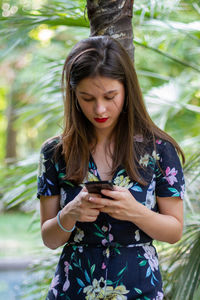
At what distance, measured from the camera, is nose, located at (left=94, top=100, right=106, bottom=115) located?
1339 millimetres

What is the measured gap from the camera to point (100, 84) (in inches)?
52.6

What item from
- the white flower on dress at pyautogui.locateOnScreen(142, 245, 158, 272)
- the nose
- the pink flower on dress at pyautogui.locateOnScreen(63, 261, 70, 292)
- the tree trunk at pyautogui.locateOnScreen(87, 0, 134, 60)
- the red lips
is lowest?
the pink flower on dress at pyautogui.locateOnScreen(63, 261, 70, 292)

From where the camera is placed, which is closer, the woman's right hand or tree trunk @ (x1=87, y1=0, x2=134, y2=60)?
the woman's right hand

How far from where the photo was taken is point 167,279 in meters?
1.83

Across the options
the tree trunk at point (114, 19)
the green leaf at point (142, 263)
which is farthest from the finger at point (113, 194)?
the tree trunk at point (114, 19)

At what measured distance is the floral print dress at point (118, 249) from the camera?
4.35ft

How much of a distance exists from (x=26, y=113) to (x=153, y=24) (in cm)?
87

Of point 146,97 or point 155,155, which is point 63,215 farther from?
point 146,97

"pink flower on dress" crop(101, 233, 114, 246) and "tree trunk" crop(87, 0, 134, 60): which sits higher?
"tree trunk" crop(87, 0, 134, 60)

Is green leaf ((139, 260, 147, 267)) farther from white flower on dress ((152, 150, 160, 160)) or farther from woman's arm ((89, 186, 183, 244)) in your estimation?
white flower on dress ((152, 150, 160, 160))

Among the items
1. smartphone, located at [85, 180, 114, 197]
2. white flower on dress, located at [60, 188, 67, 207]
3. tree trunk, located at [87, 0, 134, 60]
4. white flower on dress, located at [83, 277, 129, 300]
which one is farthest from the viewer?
tree trunk, located at [87, 0, 134, 60]

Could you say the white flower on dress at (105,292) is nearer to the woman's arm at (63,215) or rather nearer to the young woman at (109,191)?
the young woman at (109,191)

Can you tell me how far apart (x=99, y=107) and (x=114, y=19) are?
1.51 ft

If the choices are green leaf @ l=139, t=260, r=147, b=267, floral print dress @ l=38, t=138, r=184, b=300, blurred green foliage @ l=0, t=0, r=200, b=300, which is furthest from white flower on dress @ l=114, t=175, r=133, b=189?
blurred green foliage @ l=0, t=0, r=200, b=300
